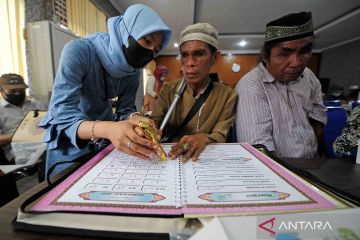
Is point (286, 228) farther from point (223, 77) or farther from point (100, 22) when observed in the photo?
point (223, 77)

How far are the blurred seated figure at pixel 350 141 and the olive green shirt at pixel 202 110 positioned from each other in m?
0.42

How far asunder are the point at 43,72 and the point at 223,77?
8.21 meters

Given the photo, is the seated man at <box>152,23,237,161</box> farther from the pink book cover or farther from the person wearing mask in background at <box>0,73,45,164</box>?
the person wearing mask in background at <box>0,73,45,164</box>

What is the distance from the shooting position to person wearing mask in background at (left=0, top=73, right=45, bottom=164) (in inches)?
82.4

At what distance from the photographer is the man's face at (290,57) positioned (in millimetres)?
957

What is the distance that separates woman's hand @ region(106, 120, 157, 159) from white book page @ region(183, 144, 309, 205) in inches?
4.2

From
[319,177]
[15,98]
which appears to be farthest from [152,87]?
[319,177]

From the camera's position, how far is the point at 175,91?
117cm

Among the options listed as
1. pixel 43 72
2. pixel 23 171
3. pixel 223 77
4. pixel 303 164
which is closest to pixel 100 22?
pixel 43 72

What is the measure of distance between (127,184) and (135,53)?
654 millimetres

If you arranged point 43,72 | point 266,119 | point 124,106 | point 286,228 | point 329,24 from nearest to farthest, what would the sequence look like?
point 286,228
point 266,119
point 124,106
point 43,72
point 329,24

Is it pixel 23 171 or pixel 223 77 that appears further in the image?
pixel 223 77

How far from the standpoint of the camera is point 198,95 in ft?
3.76

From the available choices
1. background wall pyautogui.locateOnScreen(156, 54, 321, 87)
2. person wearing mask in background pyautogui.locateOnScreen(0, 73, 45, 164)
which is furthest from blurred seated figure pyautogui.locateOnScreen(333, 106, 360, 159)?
background wall pyautogui.locateOnScreen(156, 54, 321, 87)
